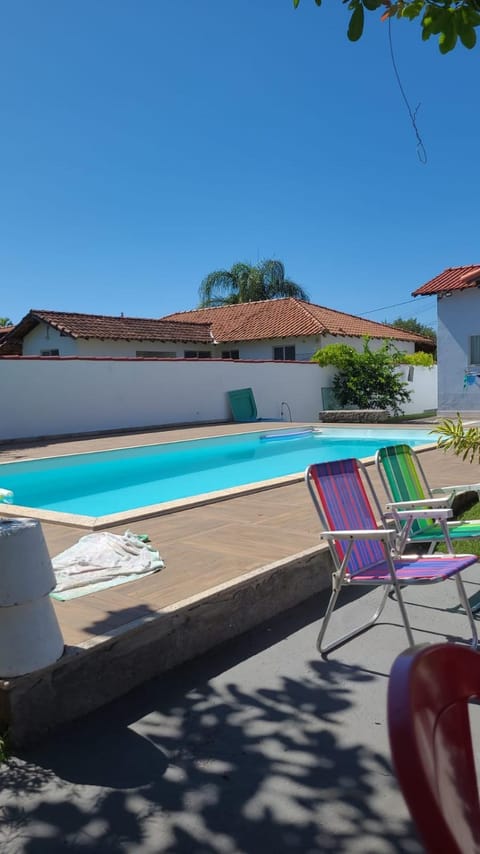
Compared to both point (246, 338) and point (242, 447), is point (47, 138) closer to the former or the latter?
point (242, 447)

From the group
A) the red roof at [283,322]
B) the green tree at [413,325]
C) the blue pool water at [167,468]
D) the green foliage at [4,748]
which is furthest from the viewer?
the green tree at [413,325]

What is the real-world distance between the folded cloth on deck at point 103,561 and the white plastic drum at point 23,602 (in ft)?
4.18

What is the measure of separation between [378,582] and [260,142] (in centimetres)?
1634

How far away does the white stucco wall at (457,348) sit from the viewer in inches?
894

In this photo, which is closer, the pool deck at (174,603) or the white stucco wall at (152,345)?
the pool deck at (174,603)

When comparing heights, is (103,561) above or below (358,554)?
below

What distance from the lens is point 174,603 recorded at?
3.68m

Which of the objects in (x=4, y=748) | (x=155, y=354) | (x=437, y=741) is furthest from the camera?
(x=155, y=354)

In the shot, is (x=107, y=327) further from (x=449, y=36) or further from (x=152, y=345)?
(x=449, y=36)

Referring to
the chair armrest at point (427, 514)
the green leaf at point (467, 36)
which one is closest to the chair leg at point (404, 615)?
the chair armrest at point (427, 514)

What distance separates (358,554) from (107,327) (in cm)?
2198

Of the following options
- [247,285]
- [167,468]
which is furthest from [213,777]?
[247,285]

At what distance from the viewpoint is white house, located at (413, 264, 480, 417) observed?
22.7 meters

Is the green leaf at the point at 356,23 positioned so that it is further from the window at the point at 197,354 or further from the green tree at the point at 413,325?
the green tree at the point at 413,325
